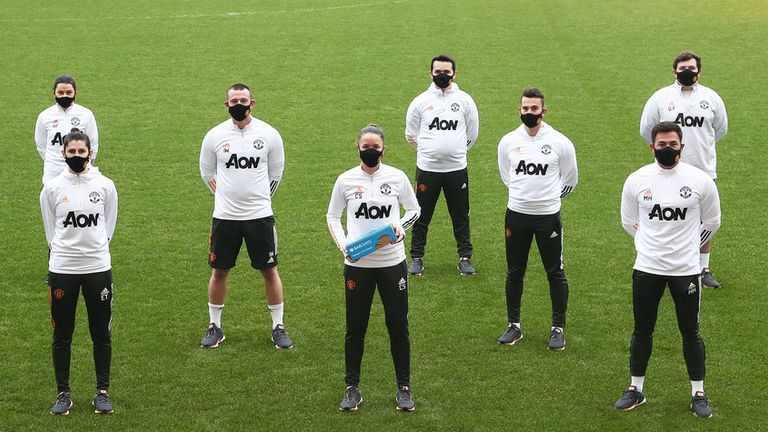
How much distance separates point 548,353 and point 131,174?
8812mm

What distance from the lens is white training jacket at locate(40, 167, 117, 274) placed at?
8555 millimetres

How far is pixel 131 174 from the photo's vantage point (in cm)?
1672

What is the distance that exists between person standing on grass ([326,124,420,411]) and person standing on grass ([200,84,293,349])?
1.34 metres

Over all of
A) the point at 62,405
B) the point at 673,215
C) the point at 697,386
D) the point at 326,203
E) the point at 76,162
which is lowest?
the point at 62,405

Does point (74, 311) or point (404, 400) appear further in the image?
point (404, 400)

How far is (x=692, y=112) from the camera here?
437 inches

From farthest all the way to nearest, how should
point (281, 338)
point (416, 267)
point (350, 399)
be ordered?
point (416, 267) → point (281, 338) → point (350, 399)

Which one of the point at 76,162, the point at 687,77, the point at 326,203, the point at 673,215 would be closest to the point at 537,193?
the point at 673,215

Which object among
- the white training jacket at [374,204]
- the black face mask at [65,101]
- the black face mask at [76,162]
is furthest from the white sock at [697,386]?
the black face mask at [65,101]

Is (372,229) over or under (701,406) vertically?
over

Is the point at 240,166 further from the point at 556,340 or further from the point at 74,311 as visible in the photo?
the point at 556,340

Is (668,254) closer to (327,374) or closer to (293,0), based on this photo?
(327,374)

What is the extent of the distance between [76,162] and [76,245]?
0.67 meters

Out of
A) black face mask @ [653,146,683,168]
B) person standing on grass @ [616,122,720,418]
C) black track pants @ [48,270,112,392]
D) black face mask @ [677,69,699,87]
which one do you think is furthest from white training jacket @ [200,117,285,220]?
black face mask @ [677,69,699,87]
